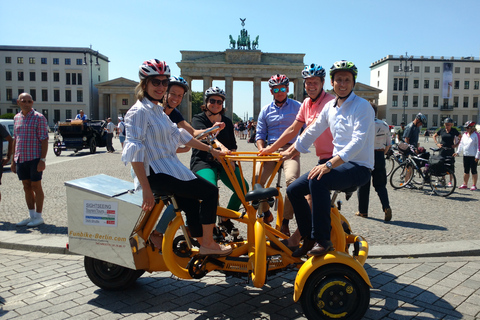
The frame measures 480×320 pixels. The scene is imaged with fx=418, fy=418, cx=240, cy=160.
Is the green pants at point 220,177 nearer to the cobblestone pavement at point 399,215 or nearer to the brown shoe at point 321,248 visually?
the brown shoe at point 321,248

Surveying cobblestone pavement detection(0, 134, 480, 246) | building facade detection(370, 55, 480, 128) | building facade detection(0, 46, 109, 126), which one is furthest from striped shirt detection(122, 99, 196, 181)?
building facade detection(370, 55, 480, 128)

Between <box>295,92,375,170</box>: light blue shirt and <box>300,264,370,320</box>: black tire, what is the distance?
89cm

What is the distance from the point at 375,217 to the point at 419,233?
119 centimetres

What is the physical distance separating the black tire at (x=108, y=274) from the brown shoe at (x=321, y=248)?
1807 mm

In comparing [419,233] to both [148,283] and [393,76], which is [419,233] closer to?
[148,283]

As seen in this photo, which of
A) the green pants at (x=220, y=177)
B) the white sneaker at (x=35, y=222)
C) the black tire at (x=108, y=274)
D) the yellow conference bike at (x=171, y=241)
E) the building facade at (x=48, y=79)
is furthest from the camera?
the building facade at (x=48, y=79)

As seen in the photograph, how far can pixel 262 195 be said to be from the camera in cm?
329

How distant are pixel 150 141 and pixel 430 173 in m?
8.21

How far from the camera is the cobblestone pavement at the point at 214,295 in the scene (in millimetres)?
3582

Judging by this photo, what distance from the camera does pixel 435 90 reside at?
90938 mm

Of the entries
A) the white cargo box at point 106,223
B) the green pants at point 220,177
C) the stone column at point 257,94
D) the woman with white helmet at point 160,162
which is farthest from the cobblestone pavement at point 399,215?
the stone column at point 257,94

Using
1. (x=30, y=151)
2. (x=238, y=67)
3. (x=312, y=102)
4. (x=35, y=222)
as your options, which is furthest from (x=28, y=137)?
(x=238, y=67)

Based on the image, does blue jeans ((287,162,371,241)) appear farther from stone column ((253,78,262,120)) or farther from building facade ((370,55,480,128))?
building facade ((370,55,480,128))

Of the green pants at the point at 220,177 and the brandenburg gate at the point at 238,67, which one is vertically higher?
the brandenburg gate at the point at 238,67
